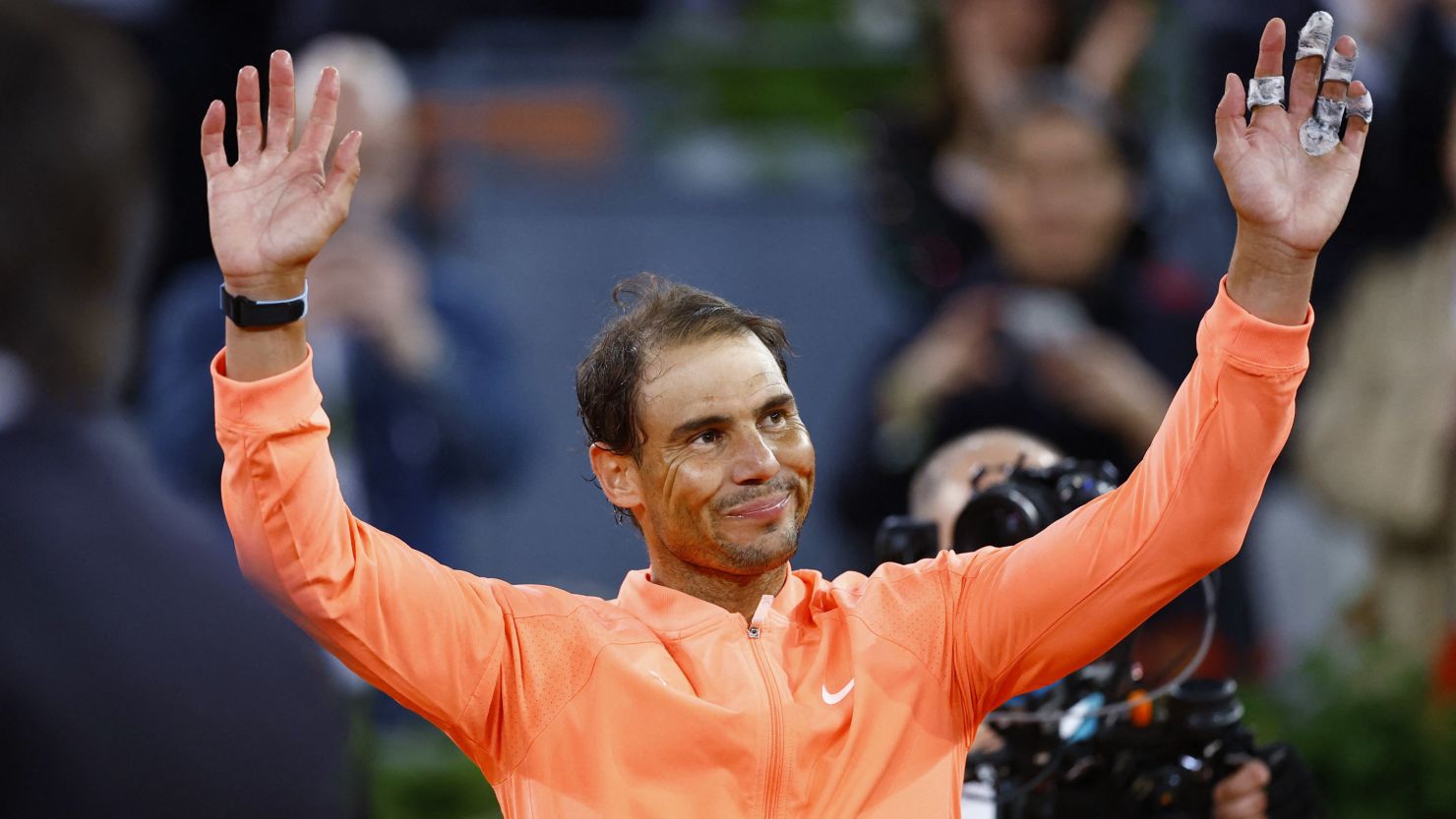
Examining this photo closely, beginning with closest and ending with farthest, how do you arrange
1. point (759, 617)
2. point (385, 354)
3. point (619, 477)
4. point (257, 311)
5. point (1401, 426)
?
point (257, 311)
point (759, 617)
point (619, 477)
point (385, 354)
point (1401, 426)

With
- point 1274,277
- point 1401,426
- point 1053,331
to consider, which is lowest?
point 1401,426

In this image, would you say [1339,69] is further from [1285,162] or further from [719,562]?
[719,562]

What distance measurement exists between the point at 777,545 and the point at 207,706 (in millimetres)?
1798

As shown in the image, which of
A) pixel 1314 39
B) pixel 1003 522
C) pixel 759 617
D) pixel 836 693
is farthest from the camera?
pixel 1003 522

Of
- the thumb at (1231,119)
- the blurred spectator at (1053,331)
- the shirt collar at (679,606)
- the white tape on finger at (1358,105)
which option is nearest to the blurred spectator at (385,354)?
the blurred spectator at (1053,331)

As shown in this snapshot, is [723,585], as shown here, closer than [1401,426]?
Yes

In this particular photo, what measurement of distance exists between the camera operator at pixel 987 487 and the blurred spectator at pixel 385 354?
2241mm

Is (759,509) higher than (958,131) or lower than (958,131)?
lower

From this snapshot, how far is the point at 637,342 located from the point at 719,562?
42cm

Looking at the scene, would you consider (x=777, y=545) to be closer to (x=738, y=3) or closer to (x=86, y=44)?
(x=86, y=44)

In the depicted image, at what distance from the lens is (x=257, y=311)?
306 centimetres

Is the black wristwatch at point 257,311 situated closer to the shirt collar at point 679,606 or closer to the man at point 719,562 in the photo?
the man at point 719,562

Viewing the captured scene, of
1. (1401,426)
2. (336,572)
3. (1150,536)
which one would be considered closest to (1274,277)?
(1150,536)

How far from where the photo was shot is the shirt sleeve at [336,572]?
3047 mm
